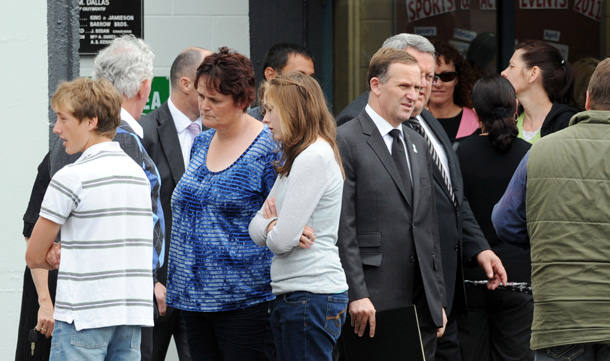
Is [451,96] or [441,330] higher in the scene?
[451,96]

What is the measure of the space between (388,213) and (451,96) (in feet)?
8.50

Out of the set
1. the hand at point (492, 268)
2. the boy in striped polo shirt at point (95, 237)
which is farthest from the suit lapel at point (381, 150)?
the boy in striped polo shirt at point (95, 237)

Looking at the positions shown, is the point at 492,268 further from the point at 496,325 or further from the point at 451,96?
the point at 451,96

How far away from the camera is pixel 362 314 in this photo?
4715mm

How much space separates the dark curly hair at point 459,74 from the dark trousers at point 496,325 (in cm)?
196

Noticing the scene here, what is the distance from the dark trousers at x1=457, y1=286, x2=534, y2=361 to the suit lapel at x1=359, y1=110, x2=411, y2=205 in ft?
3.56

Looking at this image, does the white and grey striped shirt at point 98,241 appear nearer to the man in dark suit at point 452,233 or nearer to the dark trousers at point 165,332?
the dark trousers at point 165,332

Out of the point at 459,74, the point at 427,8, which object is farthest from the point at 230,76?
the point at 427,8

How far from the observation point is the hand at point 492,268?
17.9 feet

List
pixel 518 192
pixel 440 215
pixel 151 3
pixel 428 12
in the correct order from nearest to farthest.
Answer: pixel 518 192 < pixel 440 215 < pixel 151 3 < pixel 428 12

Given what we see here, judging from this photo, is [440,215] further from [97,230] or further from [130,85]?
[97,230]

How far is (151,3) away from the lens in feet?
23.0

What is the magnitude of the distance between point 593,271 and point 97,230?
5.95 feet

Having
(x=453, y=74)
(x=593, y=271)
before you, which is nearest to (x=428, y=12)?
(x=453, y=74)
